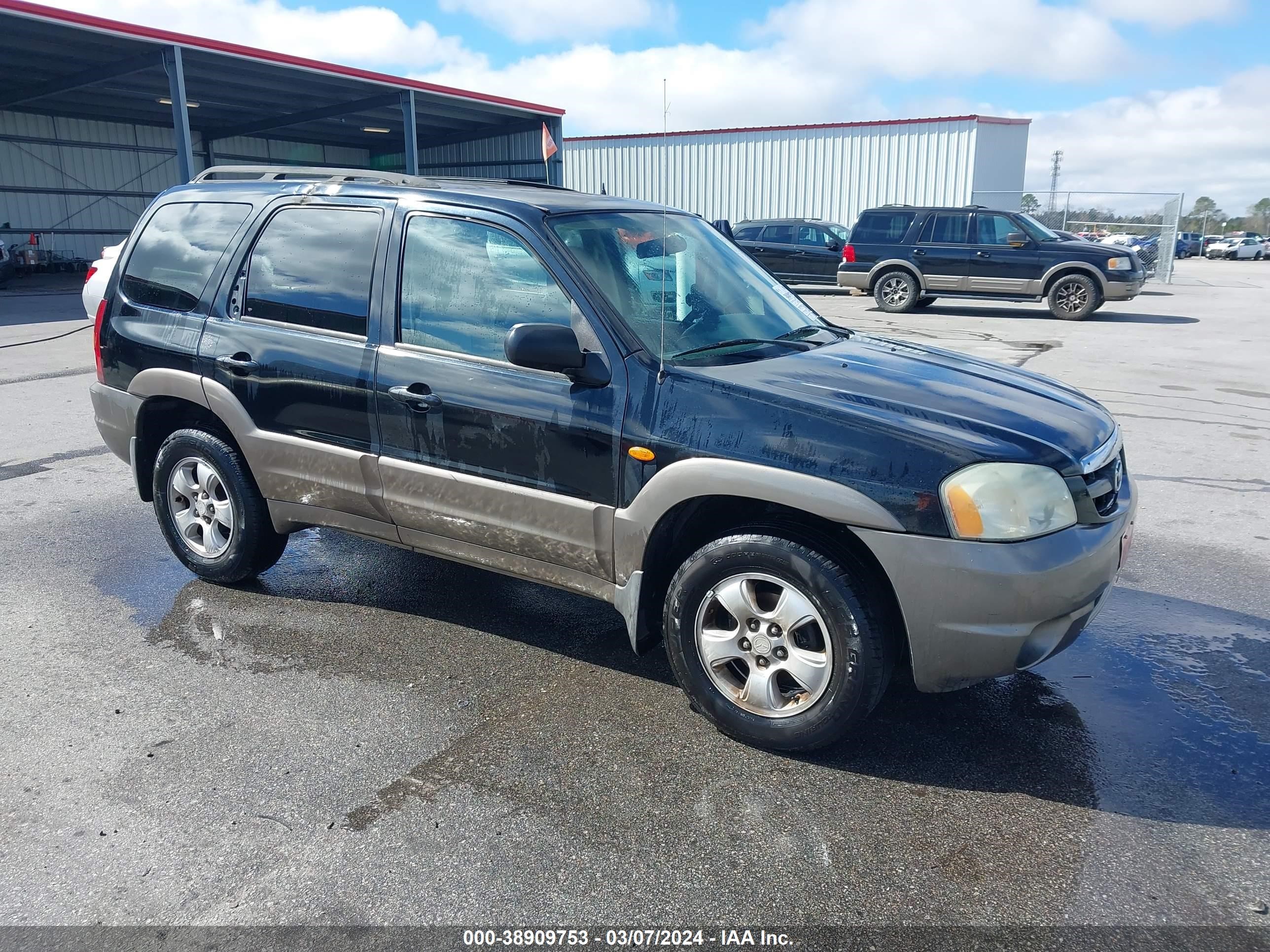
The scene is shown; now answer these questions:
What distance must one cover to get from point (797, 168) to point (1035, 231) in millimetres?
14573

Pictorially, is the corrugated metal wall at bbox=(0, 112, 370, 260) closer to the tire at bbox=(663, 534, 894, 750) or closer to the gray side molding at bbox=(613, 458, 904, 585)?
the gray side molding at bbox=(613, 458, 904, 585)

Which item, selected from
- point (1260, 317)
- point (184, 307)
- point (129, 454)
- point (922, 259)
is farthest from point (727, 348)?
point (1260, 317)

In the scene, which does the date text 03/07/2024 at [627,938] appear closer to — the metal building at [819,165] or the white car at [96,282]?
the white car at [96,282]

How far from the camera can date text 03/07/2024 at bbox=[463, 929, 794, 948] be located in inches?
95.9

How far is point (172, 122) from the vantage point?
33219 millimetres

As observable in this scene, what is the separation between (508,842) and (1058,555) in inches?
72.2

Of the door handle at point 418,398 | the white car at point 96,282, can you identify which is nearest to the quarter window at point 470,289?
the door handle at point 418,398

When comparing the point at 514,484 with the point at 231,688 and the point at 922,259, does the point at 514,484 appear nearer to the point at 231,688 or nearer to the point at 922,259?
the point at 231,688

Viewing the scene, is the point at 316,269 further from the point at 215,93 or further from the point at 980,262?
the point at 215,93

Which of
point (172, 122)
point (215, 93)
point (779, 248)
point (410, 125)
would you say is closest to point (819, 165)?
point (779, 248)

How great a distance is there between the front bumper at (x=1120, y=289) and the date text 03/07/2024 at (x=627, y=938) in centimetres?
1712

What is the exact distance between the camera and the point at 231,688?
3775 millimetres

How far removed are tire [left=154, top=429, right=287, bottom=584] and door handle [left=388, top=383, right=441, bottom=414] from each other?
112cm

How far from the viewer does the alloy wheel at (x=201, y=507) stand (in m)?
4.68
